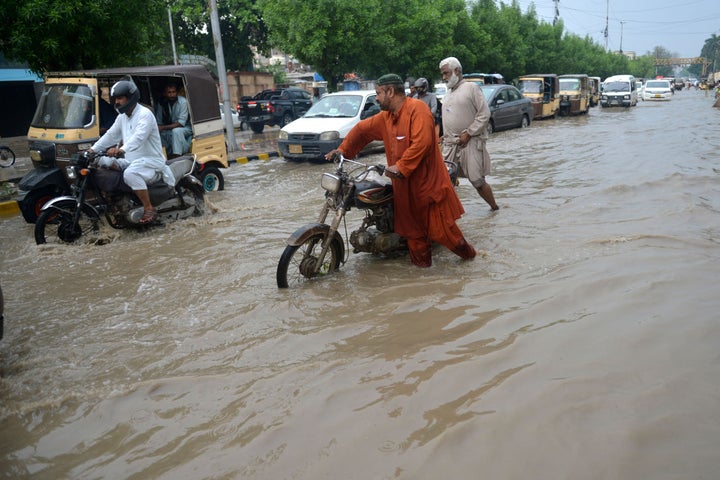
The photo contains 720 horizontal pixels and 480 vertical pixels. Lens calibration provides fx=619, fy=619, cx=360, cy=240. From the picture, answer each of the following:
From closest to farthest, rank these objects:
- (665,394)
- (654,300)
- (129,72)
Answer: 1. (665,394)
2. (654,300)
3. (129,72)

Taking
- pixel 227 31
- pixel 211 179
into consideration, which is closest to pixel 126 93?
pixel 211 179

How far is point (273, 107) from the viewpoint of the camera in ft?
75.5

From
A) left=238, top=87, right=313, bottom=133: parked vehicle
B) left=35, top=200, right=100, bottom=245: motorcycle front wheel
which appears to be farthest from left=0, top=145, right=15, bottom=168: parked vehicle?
left=238, top=87, right=313, bottom=133: parked vehicle

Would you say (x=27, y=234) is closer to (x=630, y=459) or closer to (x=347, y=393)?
(x=347, y=393)

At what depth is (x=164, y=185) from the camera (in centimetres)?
754

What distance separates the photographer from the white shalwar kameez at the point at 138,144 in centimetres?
689

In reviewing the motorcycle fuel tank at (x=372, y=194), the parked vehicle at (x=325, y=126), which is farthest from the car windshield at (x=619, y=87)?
the motorcycle fuel tank at (x=372, y=194)

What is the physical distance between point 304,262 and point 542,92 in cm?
2179

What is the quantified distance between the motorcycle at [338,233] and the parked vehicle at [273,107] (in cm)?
1817

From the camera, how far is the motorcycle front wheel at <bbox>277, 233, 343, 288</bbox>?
5.00 meters

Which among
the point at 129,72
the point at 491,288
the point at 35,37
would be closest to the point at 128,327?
the point at 491,288

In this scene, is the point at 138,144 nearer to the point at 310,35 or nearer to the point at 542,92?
the point at 310,35

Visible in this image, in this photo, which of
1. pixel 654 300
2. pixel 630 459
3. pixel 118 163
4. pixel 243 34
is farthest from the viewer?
pixel 243 34

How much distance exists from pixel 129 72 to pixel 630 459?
7.91m
